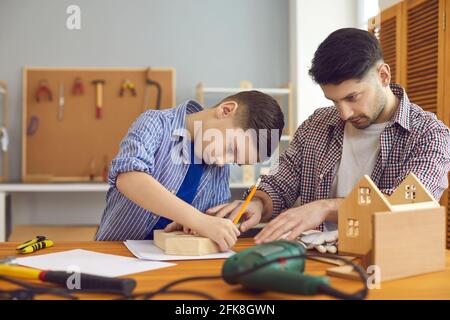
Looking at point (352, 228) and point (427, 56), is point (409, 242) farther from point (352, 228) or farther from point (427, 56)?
point (427, 56)

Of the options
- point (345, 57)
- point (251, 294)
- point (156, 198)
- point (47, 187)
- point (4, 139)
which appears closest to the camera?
point (251, 294)

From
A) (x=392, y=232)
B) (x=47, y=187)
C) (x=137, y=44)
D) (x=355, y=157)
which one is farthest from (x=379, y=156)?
(x=137, y=44)

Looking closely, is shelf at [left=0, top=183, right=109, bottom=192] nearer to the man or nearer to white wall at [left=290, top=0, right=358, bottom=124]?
white wall at [left=290, top=0, right=358, bottom=124]

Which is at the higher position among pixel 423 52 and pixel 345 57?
pixel 423 52

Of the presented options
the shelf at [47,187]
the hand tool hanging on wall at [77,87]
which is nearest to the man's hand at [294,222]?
the shelf at [47,187]

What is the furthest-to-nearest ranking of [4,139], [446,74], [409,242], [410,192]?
[4,139] < [446,74] < [410,192] < [409,242]

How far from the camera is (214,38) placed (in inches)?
157

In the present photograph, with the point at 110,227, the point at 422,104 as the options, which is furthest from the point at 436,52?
the point at 110,227

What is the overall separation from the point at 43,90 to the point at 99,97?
0.42 meters

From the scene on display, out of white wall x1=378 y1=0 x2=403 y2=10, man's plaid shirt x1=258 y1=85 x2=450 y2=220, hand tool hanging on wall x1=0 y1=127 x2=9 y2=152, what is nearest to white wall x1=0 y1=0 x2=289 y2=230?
hand tool hanging on wall x1=0 y1=127 x2=9 y2=152

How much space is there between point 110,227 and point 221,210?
0.32 metres

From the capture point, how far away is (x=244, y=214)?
4.26 ft

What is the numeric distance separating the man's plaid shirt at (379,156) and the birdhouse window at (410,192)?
0.25 m

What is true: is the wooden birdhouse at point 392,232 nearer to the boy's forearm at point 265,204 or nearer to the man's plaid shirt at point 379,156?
the man's plaid shirt at point 379,156
